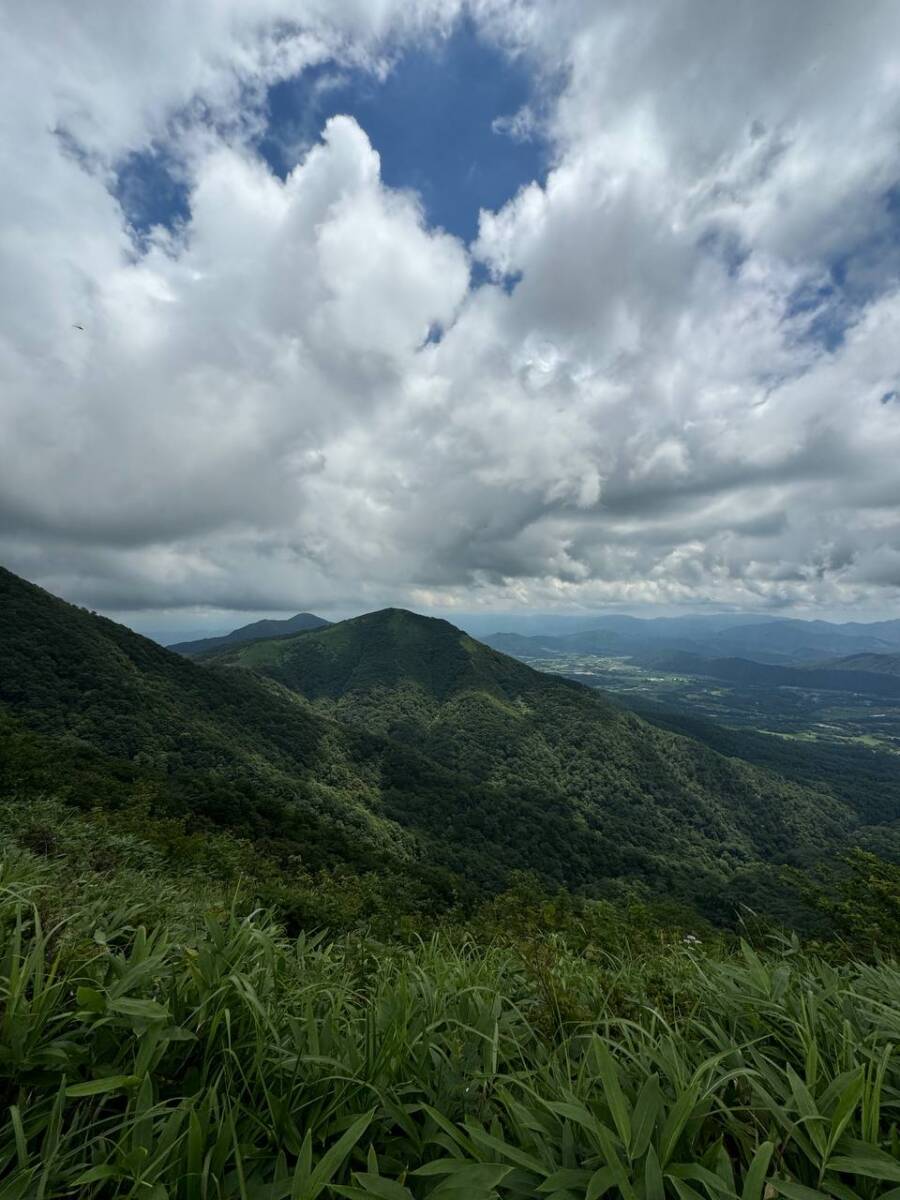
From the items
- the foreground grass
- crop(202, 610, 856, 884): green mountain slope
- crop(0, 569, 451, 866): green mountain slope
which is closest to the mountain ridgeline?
crop(0, 569, 451, 866): green mountain slope

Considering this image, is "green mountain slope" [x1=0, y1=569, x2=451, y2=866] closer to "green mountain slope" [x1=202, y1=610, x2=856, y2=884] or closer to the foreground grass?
"green mountain slope" [x1=202, y1=610, x2=856, y2=884]

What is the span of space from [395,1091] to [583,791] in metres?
135

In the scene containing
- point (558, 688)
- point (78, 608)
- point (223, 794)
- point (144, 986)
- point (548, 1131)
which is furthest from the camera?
point (558, 688)

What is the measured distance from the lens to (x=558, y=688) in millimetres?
181125

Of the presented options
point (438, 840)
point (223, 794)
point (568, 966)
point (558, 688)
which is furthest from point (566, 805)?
point (568, 966)

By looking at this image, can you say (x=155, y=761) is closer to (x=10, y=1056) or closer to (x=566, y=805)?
(x=10, y=1056)

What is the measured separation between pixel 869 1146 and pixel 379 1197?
1.53 meters

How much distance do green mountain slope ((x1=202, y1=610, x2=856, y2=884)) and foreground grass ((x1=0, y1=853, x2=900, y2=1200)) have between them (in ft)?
268

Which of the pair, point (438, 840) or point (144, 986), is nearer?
point (144, 986)

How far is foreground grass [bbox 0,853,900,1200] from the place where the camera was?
57.8 inches

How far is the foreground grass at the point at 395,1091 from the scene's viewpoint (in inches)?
57.8

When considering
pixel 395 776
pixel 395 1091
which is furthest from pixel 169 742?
pixel 395 1091

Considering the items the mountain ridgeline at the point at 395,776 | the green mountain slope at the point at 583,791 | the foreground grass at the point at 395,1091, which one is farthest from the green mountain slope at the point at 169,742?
the foreground grass at the point at 395,1091

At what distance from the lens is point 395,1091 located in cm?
195
